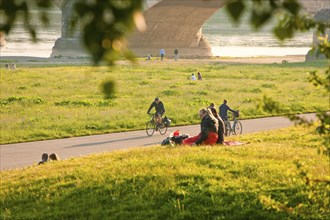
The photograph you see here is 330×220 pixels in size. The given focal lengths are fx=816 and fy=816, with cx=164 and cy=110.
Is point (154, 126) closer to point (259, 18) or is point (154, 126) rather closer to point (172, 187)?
point (172, 187)

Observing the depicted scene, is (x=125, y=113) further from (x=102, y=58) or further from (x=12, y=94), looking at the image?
(x=102, y=58)

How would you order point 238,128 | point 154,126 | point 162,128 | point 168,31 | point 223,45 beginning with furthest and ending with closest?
point 223,45 → point 168,31 → point 238,128 → point 162,128 → point 154,126

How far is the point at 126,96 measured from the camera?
32156mm

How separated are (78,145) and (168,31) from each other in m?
49.2

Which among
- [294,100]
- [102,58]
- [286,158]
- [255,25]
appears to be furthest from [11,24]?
[294,100]

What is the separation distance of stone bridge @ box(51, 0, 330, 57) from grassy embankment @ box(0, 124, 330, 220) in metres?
48.6

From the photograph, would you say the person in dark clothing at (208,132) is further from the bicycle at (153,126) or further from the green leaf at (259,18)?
the green leaf at (259,18)

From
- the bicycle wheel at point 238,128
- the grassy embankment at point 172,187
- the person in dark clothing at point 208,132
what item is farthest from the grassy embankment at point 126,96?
the grassy embankment at point 172,187

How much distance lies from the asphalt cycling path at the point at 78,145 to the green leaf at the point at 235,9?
14.2 meters

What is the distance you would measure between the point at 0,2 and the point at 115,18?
0.52 m

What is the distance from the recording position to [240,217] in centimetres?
961

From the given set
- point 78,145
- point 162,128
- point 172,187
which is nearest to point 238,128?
point 162,128

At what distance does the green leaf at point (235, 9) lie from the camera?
3430 mm

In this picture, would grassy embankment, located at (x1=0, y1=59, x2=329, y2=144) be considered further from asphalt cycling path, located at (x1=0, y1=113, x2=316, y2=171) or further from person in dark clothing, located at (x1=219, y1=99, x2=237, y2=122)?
person in dark clothing, located at (x1=219, y1=99, x2=237, y2=122)
